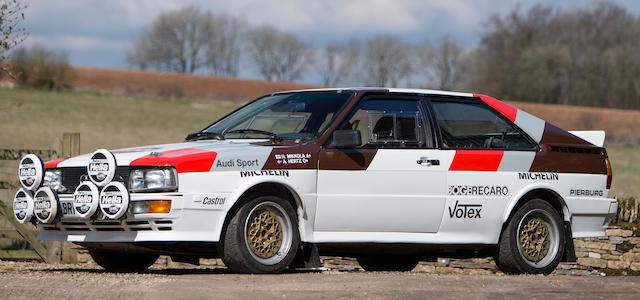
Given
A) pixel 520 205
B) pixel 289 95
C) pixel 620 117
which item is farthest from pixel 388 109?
pixel 620 117

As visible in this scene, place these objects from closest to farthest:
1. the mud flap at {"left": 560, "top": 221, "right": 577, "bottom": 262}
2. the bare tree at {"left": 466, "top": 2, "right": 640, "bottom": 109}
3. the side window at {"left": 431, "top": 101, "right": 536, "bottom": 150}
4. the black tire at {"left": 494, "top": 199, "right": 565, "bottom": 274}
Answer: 1. the side window at {"left": 431, "top": 101, "right": 536, "bottom": 150}
2. the black tire at {"left": 494, "top": 199, "right": 565, "bottom": 274}
3. the mud flap at {"left": 560, "top": 221, "right": 577, "bottom": 262}
4. the bare tree at {"left": 466, "top": 2, "right": 640, "bottom": 109}

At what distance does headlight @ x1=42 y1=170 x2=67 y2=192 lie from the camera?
7.64 m

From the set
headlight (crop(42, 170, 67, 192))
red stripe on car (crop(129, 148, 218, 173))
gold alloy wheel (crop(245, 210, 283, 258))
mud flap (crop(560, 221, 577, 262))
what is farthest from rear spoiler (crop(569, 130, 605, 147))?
headlight (crop(42, 170, 67, 192))

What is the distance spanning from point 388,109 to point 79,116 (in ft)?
116

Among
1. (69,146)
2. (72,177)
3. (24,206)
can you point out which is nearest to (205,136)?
(72,177)

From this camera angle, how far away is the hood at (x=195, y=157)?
713 centimetres

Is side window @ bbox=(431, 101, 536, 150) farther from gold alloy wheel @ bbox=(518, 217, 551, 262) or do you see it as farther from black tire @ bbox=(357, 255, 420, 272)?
black tire @ bbox=(357, 255, 420, 272)

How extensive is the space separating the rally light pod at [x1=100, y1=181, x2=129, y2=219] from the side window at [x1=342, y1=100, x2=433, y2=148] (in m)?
1.92

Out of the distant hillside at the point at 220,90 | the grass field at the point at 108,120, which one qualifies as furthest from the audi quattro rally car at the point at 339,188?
the distant hillside at the point at 220,90

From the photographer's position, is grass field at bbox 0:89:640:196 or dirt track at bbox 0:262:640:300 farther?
grass field at bbox 0:89:640:196

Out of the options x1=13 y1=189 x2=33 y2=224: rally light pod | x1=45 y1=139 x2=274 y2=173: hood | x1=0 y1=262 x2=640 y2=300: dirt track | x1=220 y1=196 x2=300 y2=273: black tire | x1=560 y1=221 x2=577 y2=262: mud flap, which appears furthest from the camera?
x1=560 y1=221 x2=577 y2=262: mud flap

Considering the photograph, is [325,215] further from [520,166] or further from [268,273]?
[520,166]

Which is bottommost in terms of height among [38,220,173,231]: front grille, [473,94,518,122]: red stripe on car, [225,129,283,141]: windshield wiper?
[38,220,173,231]: front grille

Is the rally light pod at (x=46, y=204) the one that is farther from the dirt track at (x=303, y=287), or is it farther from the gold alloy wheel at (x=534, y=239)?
the gold alloy wheel at (x=534, y=239)
